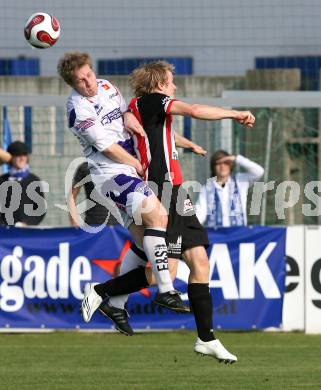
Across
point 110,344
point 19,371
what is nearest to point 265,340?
point 110,344

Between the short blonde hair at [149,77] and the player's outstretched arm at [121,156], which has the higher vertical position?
the short blonde hair at [149,77]

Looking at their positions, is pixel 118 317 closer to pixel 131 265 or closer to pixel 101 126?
pixel 131 265

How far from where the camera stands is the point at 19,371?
36.8 feet

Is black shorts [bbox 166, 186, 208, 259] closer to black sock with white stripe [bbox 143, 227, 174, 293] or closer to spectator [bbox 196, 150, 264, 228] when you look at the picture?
black sock with white stripe [bbox 143, 227, 174, 293]

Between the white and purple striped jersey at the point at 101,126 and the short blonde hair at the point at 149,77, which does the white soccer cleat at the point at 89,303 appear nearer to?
the white and purple striped jersey at the point at 101,126

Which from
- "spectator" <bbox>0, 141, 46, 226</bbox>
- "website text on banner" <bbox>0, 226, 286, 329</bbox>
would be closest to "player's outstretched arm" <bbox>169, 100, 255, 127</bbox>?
"website text on banner" <bbox>0, 226, 286, 329</bbox>

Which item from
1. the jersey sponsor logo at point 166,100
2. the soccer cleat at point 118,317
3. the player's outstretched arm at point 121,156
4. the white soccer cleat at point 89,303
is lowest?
the soccer cleat at point 118,317

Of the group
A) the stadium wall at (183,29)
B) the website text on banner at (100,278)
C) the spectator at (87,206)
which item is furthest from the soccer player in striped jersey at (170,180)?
the stadium wall at (183,29)

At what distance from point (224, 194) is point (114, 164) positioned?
5.70m

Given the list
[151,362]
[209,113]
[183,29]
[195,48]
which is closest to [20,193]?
[151,362]

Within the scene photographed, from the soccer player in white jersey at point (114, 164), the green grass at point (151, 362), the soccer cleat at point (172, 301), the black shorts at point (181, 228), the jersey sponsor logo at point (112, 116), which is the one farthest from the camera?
the green grass at point (151, 362)

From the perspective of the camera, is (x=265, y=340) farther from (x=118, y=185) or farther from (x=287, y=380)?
(x=118, y=185)

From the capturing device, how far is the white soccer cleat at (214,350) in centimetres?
928

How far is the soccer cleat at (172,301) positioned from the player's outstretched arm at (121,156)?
3.28 feet
